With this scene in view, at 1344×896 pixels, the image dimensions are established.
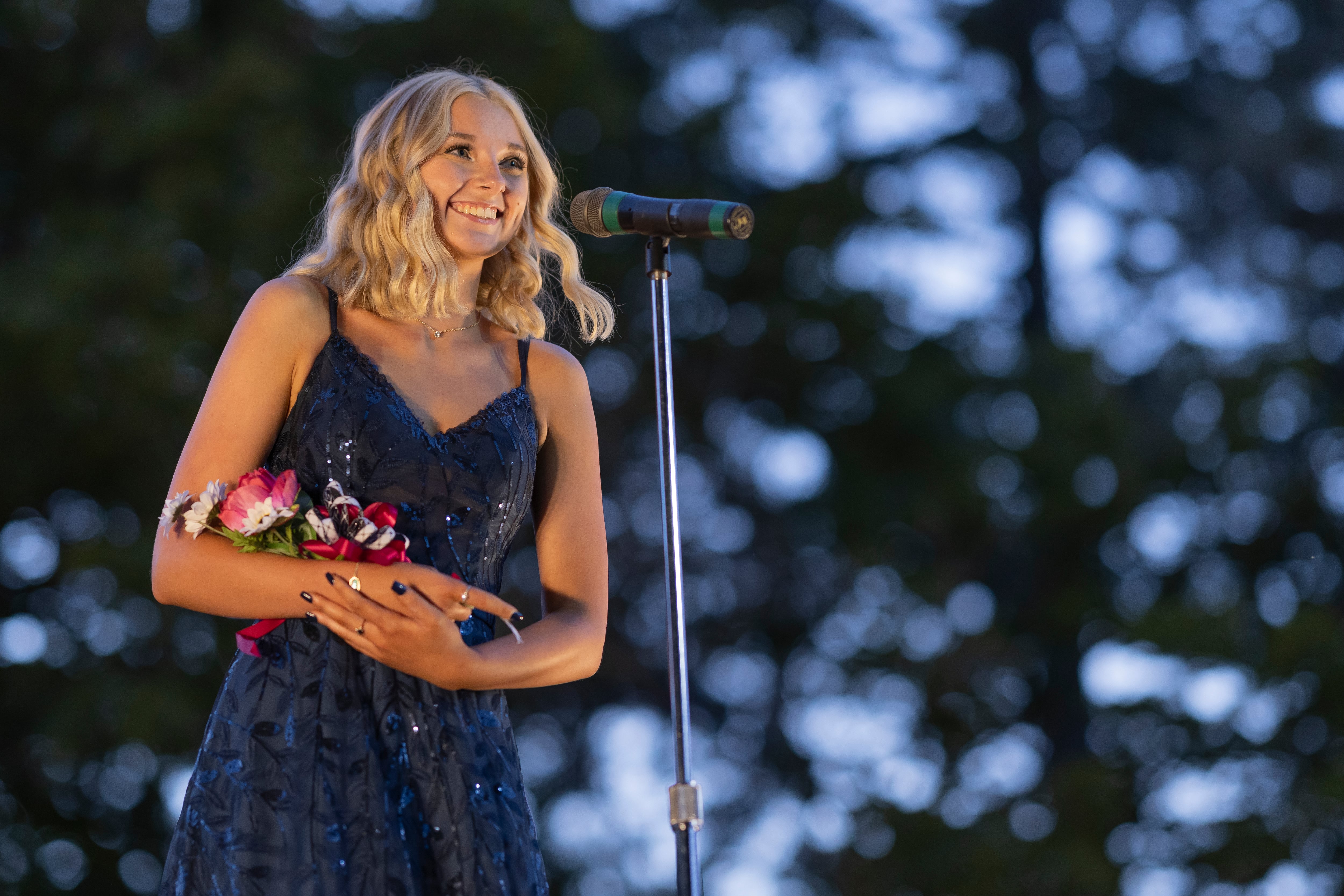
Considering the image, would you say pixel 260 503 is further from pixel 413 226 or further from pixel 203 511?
pixel 413 226

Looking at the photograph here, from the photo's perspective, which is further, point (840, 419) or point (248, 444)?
point (840, 419)

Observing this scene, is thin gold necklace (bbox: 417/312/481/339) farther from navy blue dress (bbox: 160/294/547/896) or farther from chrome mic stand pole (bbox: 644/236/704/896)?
chrome mic stand pole (bbox: 644/236/704/896)

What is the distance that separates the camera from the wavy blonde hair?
1851mm

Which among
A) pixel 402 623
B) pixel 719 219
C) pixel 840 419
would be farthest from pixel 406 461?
pixel 840 419

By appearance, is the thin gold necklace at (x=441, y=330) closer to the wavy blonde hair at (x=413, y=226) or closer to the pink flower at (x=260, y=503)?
the wavy blonde hair at (x=413, y=226)

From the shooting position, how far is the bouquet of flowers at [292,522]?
1.51 metres

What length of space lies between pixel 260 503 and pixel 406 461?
0.23 metres

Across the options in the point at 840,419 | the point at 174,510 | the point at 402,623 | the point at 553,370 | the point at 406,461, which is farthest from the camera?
the point at 840,419

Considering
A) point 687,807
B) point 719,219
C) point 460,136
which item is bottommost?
point 687,807

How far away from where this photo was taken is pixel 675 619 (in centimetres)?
178

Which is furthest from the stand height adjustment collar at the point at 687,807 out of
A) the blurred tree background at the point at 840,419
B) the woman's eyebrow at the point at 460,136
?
the blurred tree background at the point at 840,419

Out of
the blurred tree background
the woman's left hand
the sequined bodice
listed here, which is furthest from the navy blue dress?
the blurred tree background

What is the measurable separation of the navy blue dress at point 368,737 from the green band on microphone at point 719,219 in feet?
1.19

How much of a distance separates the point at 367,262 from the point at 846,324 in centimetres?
542
